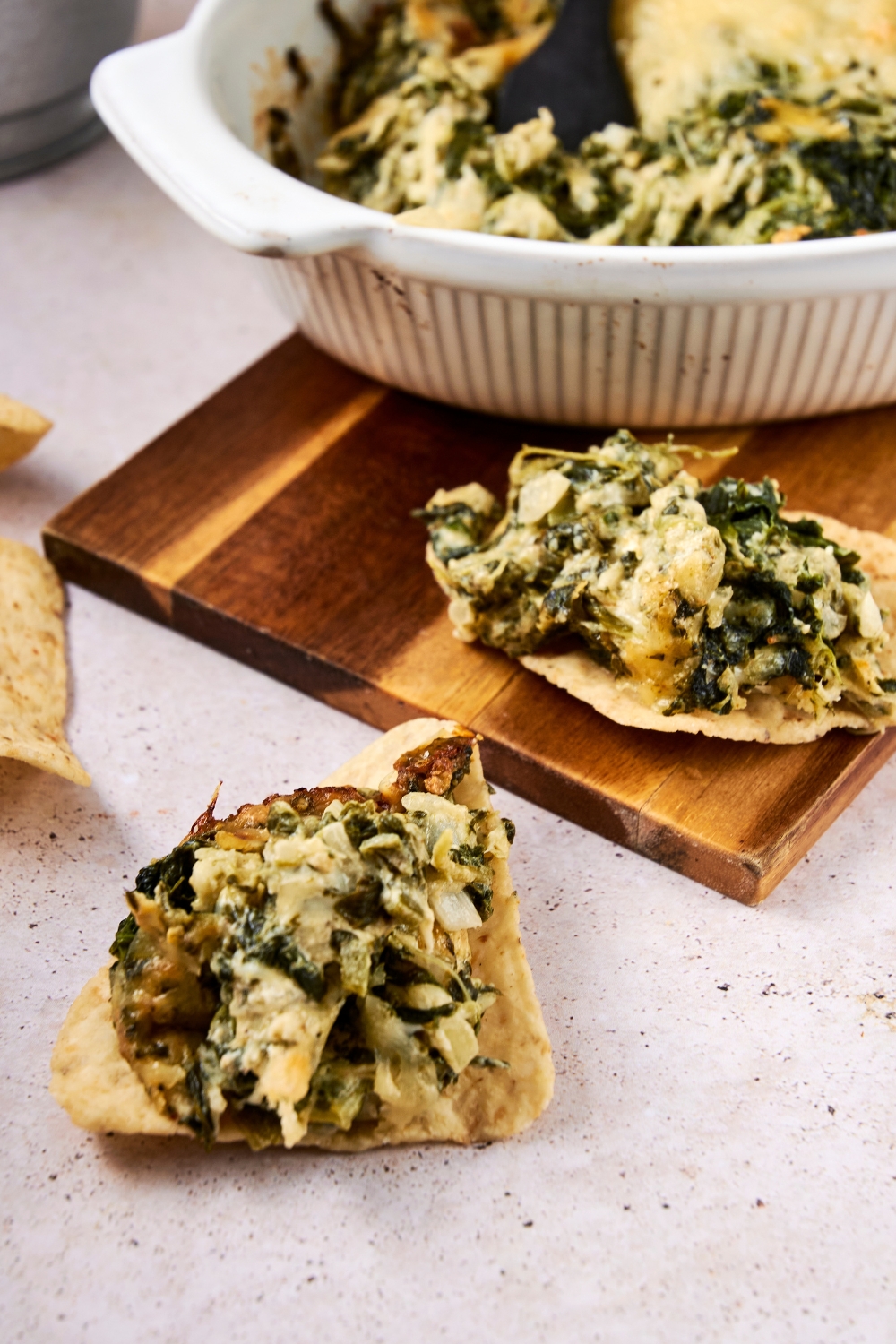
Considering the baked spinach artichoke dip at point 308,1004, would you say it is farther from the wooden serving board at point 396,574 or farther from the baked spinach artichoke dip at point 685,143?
the baked spinach artichoke dip at point 685,143

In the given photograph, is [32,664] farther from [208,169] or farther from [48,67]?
[48,67]

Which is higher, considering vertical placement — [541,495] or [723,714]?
[541,495]

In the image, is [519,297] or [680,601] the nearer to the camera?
[680,601]

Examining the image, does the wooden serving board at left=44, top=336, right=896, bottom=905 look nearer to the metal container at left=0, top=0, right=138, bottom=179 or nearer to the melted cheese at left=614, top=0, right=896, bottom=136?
the melted cheese at left=614, top=0, right=896, bottom=136

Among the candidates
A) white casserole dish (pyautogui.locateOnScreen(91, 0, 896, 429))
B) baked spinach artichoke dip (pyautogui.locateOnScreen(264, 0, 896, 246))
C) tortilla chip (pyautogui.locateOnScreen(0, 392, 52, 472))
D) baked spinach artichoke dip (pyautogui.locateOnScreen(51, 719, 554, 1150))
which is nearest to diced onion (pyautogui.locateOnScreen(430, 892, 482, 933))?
baked spinach artichoke dip (pyautogui.locateOnScreen(51, 719, 554, 1150))

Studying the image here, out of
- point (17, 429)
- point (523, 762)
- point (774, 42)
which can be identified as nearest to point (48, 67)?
point (17, 429)

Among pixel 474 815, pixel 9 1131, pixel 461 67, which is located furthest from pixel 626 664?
pixel 461 67
